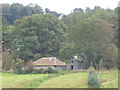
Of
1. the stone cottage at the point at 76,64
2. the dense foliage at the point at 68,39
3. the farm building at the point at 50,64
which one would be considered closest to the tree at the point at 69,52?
the dense foliage at the point at 68,39

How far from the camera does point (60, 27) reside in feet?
102

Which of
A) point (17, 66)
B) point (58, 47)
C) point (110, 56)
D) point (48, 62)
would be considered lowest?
point (17, 66)

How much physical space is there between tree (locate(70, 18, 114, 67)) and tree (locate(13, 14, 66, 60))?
5.75 meters

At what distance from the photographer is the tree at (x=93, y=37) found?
21.7 metres

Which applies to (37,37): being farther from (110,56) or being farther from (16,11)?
(16,11)

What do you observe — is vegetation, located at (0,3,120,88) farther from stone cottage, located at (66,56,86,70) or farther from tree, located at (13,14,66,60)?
stone cottage, located at (66,56,86,70)

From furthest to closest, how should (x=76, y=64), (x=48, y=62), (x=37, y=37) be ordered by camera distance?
1. (x=37, y=37)
2. (x=76, y=64)
3. (x=48, y=62)

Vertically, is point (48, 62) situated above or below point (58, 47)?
below

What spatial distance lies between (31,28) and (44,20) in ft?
7.18

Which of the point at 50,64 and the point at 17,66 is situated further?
the point at 50,64

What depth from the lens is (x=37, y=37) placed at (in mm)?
27797

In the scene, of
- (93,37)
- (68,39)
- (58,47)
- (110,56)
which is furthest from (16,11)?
(110,56)

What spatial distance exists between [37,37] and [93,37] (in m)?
7.54

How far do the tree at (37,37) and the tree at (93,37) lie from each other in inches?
226
